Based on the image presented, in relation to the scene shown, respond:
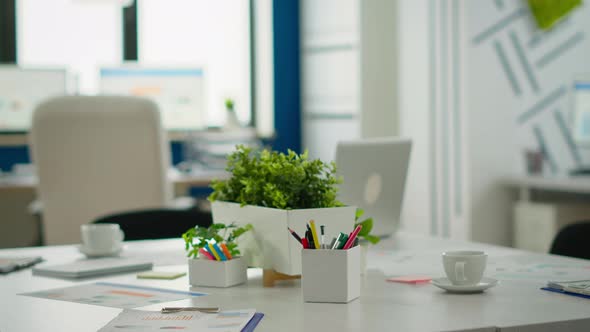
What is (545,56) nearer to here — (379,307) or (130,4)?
(130,4)

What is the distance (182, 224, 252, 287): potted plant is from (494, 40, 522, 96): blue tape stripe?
3524mm

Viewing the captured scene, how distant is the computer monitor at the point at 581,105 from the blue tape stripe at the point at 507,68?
0.33m

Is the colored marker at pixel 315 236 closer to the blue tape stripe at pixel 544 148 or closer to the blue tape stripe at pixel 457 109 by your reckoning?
the blue tape stripe at pixel 457 109

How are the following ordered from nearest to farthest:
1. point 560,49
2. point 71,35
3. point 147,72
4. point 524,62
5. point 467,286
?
point 467,286 < point 524,62 < point 560,49 < point 147,72 < point 71,35

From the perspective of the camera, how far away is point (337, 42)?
5816 mm

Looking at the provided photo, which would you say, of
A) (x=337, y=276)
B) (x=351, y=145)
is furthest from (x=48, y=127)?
(x=337, y=276)

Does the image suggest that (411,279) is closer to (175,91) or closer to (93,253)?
(93,253)

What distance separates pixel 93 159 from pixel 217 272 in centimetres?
195

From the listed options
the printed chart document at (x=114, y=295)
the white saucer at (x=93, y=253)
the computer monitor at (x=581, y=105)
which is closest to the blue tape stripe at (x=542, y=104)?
the computer monitor at (x=581, y=105)

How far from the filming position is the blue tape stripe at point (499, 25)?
479 centimetres

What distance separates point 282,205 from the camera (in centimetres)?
155

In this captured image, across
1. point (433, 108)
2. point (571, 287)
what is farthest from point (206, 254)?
point (433, 108)

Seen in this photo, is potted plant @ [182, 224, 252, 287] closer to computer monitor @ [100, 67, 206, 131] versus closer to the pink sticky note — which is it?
the pink sticky note

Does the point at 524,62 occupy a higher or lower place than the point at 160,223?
higher
